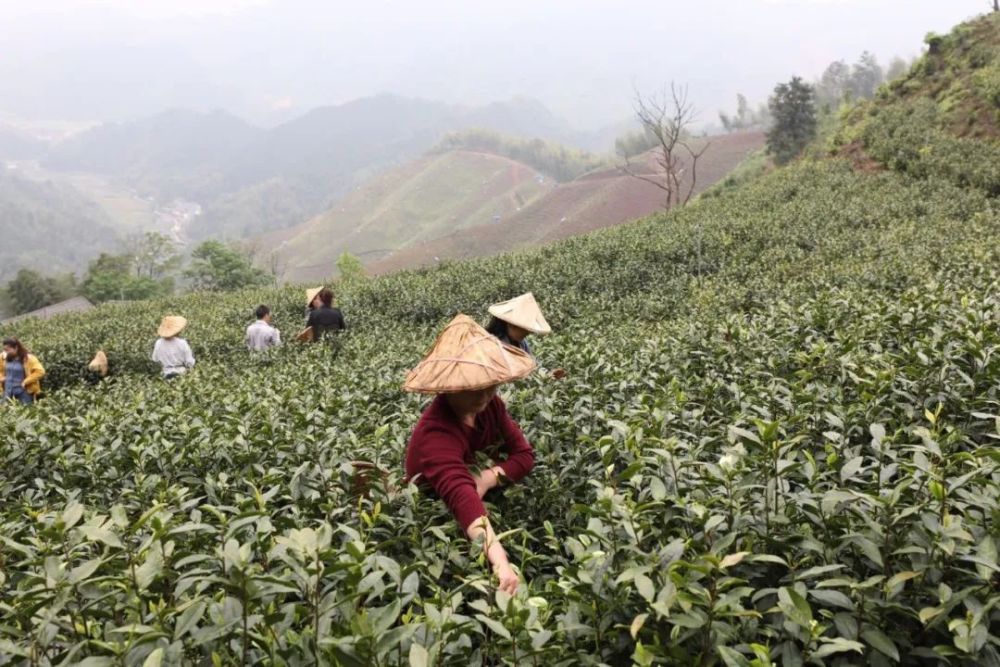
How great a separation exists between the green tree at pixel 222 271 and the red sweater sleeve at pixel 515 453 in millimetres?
39266

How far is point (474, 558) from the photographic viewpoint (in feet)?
6.38

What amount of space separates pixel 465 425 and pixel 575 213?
5983cm

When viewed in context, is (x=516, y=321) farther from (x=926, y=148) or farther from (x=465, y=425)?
(x=926, y=148)

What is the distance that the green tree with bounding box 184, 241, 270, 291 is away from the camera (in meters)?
39.4

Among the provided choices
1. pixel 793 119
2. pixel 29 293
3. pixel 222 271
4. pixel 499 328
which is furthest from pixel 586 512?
pixel 29 293

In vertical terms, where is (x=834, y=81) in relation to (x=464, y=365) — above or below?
above

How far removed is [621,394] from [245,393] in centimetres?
301

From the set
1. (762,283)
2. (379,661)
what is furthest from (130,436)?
(762,283)

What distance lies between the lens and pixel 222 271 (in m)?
40.2

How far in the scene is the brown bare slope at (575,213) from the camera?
55031 mm

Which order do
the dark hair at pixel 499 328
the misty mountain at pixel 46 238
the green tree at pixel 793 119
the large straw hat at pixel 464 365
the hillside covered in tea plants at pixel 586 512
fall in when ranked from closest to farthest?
the hillside covered in tea plants at pixel 586 512, the large straw hat at pixel 464 365, the dark hair at pixel 499 328, the green tree at pixel 793 119, the misty mountain at pixel 46 238

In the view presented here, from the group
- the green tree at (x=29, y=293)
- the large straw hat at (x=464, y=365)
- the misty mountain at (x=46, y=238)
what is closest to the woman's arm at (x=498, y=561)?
the large straw hat at (x=464, y=365)

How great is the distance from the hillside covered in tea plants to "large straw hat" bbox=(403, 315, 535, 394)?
1.23 ft

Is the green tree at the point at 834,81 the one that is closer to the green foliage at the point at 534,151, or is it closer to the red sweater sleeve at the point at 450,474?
the green foliage at the point at 534,151
